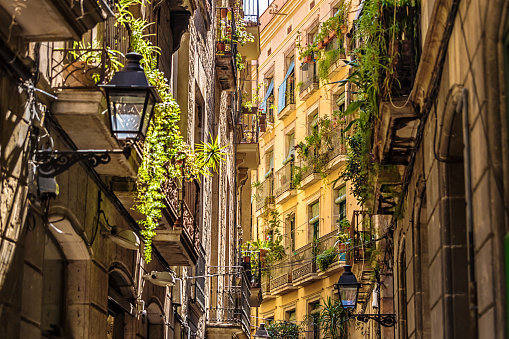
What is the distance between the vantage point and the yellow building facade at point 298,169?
33.9 metres

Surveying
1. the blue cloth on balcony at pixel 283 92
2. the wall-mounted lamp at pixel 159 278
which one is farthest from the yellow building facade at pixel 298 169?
the wall-mounted lamp at pixel 159 278

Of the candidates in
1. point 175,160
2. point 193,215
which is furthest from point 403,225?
point 193,215

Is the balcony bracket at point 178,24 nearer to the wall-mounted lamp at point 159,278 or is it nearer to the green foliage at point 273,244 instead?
the wall-mounted lamp at point 159,278

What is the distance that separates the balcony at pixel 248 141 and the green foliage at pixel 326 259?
4.04 m

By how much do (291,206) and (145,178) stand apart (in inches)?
1076

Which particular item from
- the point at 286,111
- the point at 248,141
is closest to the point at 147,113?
the point at 248,141

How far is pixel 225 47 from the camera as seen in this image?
965 inches

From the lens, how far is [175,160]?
1325 cm

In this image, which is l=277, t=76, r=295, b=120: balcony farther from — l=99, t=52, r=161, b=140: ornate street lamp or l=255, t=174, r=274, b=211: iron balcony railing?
l=99, t=52, r=161, b=140: ornate street lamp

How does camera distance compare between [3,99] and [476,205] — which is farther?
[3,99]

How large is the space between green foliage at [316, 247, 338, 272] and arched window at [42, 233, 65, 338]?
903 inches

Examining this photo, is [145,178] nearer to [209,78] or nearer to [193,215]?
[193,215]

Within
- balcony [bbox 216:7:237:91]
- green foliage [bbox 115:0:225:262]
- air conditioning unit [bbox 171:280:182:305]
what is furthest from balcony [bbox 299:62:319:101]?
green foliage [bbox 115:0:225:262]

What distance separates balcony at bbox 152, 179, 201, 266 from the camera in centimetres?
1366
